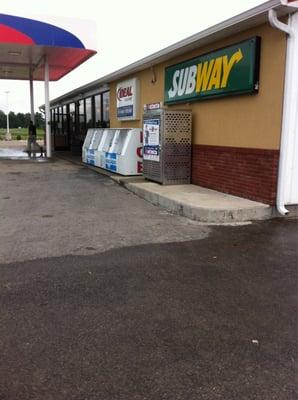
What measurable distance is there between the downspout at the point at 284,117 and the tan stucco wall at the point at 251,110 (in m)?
0.14

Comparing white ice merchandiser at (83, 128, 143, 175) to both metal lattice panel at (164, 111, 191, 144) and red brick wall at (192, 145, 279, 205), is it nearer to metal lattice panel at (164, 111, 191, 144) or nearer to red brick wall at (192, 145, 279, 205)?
metal lattice panel at (164, 111, 191, 144)

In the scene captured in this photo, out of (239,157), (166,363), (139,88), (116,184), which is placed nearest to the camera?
(166,363)

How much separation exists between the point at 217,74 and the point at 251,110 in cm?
141

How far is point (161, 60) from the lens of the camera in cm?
1216

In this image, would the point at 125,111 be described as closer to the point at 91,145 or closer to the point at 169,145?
the point at 91,145

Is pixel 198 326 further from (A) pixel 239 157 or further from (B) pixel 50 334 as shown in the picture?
(A) pixel 239 157

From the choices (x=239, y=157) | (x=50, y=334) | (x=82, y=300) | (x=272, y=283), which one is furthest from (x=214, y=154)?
(x=50, y=334)

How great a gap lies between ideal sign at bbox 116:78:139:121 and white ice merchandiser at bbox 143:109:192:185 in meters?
3.97

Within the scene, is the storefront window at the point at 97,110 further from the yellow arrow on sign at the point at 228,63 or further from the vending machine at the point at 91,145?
the yellow arrow on sign at the point at 228,63

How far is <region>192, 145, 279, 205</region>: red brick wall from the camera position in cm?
788

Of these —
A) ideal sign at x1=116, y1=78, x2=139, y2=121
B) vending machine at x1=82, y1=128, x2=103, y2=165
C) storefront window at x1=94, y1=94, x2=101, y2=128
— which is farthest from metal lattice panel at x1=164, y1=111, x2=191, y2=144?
storefront window at x1=94, y1=94, x2=101, y2=128

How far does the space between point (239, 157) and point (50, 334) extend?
240 inches

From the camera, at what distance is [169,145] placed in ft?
34.3

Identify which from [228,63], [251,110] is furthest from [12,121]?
[251,110]
